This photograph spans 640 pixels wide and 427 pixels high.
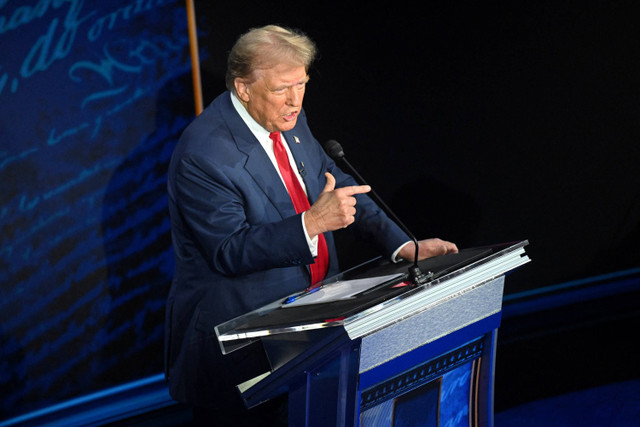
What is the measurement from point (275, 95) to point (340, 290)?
0.57 m

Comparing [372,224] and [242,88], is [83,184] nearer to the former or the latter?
[242,88]

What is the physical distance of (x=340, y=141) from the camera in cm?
300

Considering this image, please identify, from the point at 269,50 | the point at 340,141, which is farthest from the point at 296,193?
the point at 340,141

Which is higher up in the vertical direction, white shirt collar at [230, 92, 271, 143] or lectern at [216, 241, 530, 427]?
white shirt collar at [230, 92, 271, 143]

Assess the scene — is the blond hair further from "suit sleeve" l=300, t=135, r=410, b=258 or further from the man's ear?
"suit sleeve" l=300, t=135, r=410, b=258

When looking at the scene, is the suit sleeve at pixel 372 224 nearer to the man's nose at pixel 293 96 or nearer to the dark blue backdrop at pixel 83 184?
the man's nose at pixel 293 96

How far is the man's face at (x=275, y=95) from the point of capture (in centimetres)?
180

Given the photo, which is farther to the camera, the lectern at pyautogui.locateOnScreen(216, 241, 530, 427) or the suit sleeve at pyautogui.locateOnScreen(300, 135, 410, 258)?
the suit sleeve at pyautogui.locateOnScreen(300, 135, 410, 258)

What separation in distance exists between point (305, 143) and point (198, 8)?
2.80ft

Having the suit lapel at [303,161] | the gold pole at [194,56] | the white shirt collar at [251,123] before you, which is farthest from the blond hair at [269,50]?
the gold pole at [194,56]

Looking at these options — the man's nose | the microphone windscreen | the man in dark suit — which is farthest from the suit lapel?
the microphone windscreen

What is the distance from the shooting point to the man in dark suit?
5.64 feet

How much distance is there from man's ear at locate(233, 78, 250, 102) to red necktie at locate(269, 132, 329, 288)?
12cm

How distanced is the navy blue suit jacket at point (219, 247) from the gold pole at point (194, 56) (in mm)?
698
